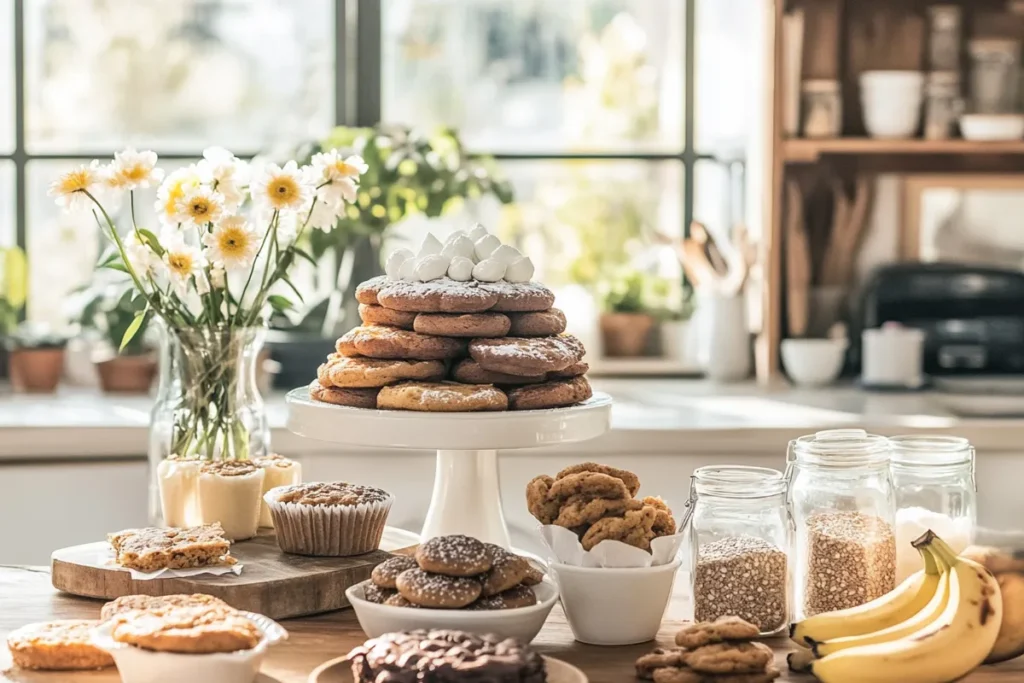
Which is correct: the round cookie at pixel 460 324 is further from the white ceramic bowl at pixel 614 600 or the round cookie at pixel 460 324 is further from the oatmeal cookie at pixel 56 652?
the oatmeal cookie at pixel 56 652

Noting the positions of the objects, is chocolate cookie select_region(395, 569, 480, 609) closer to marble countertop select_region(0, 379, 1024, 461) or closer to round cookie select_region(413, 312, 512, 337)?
round cookie select_region(413, 312, 512, 337)

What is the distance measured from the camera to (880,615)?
1.37 meters

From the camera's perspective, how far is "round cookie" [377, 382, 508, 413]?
1.62 m

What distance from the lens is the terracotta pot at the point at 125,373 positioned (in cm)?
332

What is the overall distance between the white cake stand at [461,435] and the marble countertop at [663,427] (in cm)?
103

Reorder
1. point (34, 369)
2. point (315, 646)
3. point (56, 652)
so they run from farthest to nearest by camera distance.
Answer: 1. point (34, 369)
2. point (315, 646)
3. point (56, 652)

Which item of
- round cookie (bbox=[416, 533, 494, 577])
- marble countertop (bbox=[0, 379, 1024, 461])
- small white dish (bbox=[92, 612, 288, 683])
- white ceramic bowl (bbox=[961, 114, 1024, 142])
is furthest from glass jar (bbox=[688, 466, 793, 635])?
white ceramic bowl (bbox=[961, 114, 1024, 142])

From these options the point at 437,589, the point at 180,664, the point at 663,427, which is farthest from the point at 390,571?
the point at 663,427

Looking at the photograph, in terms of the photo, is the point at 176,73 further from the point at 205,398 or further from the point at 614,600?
the point at 614,600

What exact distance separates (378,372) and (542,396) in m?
0.20

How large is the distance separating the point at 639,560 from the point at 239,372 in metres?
0.66

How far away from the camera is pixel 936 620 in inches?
51.9

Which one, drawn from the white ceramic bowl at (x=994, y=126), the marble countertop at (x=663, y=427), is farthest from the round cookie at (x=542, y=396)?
the white ceramic bowl at (x=994, y=126)

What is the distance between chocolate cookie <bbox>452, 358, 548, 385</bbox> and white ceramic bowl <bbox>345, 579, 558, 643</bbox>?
1.21 feet
